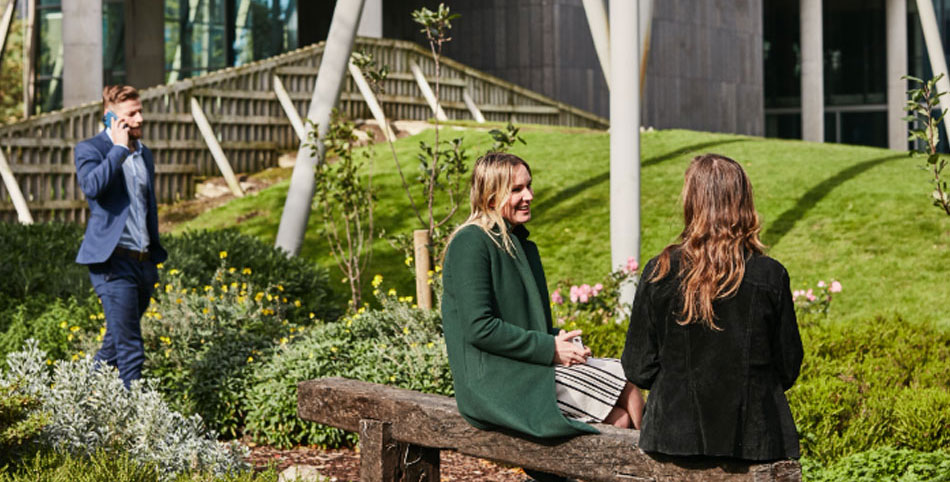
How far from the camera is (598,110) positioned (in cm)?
2688

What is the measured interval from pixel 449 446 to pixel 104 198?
282 cm

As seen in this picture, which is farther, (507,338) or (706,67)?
(706,67)

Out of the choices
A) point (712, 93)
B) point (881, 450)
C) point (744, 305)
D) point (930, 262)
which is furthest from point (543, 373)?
point (712, 93)

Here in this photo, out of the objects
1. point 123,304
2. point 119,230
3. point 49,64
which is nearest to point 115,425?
point 123,304

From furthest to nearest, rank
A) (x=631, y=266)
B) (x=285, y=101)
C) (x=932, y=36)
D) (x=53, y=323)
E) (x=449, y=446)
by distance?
1. (x=285, y=101)
2. (x=932, y=36)
3. (x=631, y=266)
4. (x=53, y=323)
5. (x=449, y=446)

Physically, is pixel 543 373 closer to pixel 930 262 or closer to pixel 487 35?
pixel 930 262

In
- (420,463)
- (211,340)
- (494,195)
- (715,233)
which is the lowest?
(420,463)

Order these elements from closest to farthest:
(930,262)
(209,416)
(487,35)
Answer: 1. (209,416)
2. (930,262)
3. (487,35)

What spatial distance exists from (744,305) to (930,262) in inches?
331

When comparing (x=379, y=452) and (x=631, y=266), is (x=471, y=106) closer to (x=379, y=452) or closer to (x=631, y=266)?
(x=631, y=266)

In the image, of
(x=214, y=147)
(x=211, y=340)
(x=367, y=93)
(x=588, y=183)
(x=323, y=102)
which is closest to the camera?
(x=211, y=340)

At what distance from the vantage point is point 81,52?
65.6 feet

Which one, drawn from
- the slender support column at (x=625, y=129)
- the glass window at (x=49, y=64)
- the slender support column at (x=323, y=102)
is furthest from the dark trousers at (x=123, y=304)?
the glass window at (x=49, y=64)

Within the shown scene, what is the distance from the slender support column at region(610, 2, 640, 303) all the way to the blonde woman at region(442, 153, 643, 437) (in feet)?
15.8
